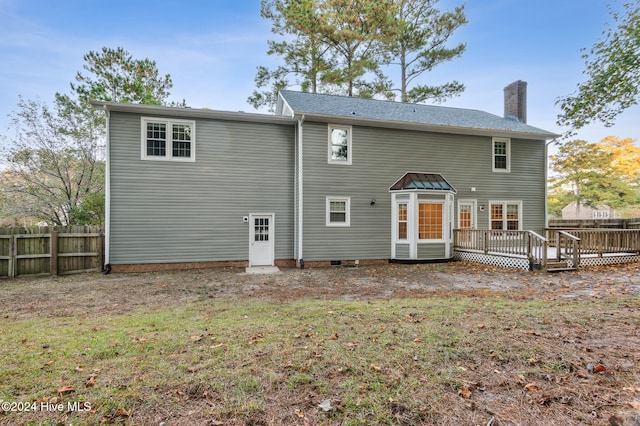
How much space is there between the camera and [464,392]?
2508mm

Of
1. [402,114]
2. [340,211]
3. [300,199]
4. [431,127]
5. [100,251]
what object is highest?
[402,114]

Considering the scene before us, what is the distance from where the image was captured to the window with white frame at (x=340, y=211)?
11.4 meters

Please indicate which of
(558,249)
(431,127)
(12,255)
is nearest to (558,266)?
(558,249)

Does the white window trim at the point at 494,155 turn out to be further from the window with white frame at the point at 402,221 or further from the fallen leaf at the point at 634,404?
the fallen leaf at the point at 634,404

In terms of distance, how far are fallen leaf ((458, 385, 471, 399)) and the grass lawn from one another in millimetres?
14

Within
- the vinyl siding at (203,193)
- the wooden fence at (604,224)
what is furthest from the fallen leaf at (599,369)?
the wooden fence at (604,224)

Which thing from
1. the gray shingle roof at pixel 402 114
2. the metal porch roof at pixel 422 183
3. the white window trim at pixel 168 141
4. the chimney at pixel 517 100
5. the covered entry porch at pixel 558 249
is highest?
the chimney at pixel 517 100

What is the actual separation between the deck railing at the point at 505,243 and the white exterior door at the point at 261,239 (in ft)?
24.7

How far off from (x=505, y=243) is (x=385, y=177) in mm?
4889

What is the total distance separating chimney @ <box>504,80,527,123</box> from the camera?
1509 cm

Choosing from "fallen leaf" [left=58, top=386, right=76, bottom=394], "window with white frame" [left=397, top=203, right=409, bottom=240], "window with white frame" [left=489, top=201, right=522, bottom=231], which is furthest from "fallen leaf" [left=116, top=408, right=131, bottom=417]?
"window with white frame" [left=489, top=201, right=522, bottom=231]

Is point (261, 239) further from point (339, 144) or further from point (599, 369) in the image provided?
point (599, 369)

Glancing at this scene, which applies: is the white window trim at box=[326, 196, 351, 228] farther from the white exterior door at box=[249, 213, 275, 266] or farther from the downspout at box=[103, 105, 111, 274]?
the downspout at box=[103, 105, 111, 274]

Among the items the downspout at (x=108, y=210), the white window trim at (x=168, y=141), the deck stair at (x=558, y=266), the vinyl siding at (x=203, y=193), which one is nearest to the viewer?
the deck stair at (x=558, y=266)
